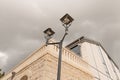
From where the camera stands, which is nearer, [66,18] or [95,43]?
[66,18]

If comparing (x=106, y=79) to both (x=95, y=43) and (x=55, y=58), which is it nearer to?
(x=95, y=43)

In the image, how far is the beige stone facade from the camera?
922cm

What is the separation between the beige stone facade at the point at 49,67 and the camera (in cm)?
922

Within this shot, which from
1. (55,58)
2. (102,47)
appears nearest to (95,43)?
(102,47)

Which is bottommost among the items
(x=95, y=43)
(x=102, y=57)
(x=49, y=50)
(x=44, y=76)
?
(x=44, y=76)

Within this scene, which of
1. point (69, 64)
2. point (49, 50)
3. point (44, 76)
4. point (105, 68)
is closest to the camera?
point (44, 76)

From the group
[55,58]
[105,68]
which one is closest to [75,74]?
[55,58]

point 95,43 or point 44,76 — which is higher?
point 95,43

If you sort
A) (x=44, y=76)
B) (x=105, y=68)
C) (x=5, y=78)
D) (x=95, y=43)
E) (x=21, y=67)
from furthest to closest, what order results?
1. (x=95, y=43)
2. (x=105, y=68)
3. (x=5, y=78)
4. (x=21, y=67)
5. (x=44, y=76)

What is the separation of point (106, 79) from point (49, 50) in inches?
316

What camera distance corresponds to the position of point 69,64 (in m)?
10.8

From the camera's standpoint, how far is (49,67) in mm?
9281

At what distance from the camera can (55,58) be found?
32.6 ft

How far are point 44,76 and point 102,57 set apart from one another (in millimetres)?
10142
